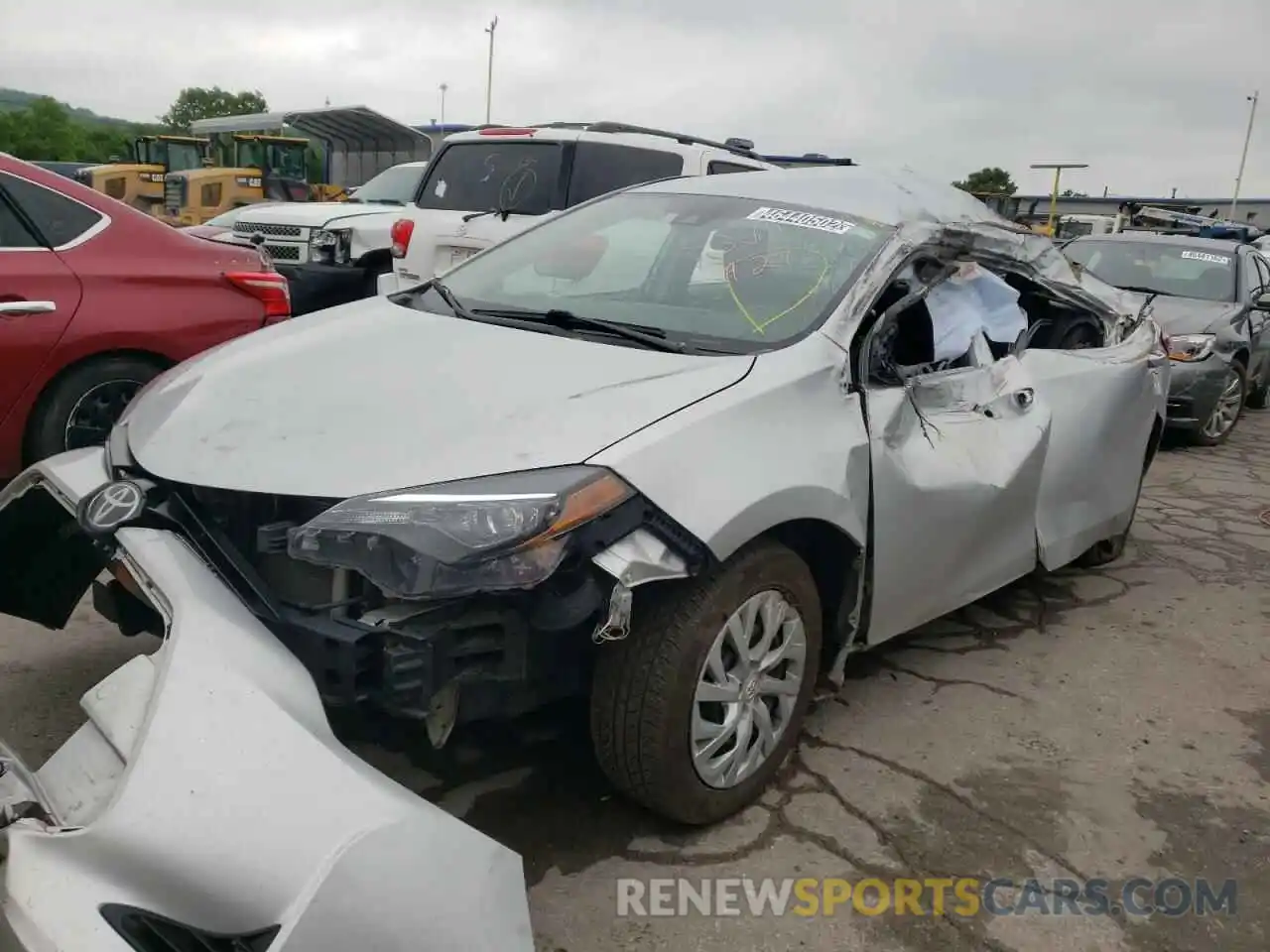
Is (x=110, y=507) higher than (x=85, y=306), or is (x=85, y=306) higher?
(x=85, y=306)

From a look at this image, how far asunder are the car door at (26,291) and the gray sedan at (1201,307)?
6794 millimetres

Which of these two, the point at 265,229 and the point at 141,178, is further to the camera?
the point at 141,178

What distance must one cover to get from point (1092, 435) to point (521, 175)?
465 cm

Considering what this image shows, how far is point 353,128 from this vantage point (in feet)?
65.6

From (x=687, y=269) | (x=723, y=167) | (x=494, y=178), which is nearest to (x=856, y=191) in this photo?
(x=687, y=269)

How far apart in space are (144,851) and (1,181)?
366cm

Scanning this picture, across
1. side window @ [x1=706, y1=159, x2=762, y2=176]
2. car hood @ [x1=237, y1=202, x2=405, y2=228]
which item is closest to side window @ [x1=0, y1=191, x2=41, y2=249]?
side window @ [x1=706, y1=159, x2=762, y2=176]

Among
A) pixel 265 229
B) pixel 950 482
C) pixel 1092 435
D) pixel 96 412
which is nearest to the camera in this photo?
pixel 950 482

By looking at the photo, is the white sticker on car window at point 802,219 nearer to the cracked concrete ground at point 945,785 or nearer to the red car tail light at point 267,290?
the cracked concrete ground at point 945,785

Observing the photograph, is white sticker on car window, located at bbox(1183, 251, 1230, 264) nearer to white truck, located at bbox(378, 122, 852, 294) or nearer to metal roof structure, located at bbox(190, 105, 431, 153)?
white truck, located at bbox(378, 122, 852, 294)

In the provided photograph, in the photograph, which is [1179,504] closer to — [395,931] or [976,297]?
[976,297]

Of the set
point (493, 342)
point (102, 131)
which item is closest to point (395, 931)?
point (493, 342)

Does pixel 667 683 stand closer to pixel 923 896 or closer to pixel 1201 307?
pixel 923 896

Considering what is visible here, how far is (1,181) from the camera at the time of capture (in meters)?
4.25
